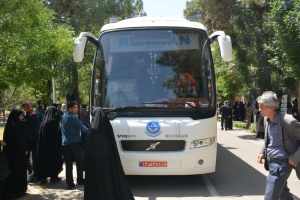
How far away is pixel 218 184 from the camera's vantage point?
8.32 m

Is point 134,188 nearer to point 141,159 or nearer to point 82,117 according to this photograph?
point 141,159

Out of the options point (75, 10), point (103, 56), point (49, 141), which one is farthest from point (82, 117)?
point (75, 10)

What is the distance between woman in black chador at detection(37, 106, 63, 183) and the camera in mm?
8590

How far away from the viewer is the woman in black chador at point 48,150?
28.2ft

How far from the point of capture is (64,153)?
322 inches

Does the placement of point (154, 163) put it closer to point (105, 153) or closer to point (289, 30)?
point (105, 153)

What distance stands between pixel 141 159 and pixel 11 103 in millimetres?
41711

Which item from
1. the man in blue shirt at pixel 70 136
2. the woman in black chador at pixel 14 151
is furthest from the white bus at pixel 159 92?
the woman in black chador at pixel 14 151

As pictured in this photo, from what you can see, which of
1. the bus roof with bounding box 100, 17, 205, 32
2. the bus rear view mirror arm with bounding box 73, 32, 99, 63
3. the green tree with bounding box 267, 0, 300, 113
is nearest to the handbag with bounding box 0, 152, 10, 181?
the bus rear view mirror arm with bounding box 73, 32, 99, 63

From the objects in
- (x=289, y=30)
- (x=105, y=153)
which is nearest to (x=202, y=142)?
(x=105, y=153)

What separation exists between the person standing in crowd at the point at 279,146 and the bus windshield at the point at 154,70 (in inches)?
106

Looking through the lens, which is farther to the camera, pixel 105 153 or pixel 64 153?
A: pixel 64 153

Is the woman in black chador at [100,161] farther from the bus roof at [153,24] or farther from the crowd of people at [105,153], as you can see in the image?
the bus roof at [153,24]

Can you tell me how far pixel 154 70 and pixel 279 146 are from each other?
356 cm
